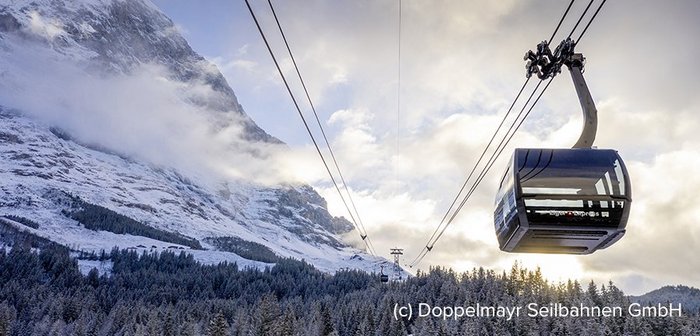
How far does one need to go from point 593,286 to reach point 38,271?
18155cm

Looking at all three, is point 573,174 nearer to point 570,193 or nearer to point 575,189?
point 575,189

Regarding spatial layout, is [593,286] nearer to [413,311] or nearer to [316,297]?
[413,311]

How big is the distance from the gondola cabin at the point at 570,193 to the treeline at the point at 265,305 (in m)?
82.4

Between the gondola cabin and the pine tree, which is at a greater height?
the gondola cabin

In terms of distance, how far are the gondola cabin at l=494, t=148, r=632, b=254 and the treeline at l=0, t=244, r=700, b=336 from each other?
82439 millimetres

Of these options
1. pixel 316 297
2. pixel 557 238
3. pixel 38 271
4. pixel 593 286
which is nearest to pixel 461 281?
pixel 593 286

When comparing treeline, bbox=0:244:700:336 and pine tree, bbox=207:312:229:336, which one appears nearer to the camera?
pine tree, bbox=207:312:229:336

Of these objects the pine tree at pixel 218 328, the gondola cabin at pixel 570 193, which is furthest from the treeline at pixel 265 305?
the gondola cabin at pixel 570 193

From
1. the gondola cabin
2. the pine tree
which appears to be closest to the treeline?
the pine tree

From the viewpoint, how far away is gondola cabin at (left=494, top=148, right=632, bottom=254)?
45.5 ft

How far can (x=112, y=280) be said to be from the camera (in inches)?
7736

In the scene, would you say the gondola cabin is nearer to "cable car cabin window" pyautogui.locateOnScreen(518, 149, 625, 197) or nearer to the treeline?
"cable car cabin window" pyautogui.locateOnScreen(518, 149, 625, 197)

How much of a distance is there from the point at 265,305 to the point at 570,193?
98.1 metres

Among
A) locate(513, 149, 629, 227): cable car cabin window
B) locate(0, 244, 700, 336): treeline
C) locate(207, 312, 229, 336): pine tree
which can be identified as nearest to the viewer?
locate(513, 149, 629, 227): cable car cabin window
